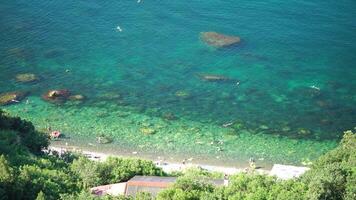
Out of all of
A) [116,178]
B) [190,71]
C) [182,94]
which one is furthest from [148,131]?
[116,178]

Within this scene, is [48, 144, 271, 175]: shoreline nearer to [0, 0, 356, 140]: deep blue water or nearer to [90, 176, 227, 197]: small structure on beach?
[0, 0, 356, 140]: deep blue water

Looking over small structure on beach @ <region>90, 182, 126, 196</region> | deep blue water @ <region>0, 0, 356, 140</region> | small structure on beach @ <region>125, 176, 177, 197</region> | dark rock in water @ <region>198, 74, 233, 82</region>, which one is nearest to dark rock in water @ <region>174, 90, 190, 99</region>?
deep blue water @ <region>0, 0, 356, 140</region>

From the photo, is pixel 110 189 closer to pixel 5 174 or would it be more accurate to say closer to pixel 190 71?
pixel 5 174

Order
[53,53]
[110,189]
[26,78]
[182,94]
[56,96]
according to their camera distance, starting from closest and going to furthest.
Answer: [110,189] < [56,96] < [182,94] < [26,78] < [53,53]

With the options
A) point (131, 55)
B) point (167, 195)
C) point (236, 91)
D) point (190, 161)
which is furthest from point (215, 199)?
point (131, 55)

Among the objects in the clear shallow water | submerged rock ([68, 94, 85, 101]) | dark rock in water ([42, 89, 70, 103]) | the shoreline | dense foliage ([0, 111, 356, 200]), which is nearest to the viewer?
dense foliage ([0, 111, 356, 200])

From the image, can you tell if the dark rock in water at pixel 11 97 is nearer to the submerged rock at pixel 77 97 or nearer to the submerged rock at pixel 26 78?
the submerged rock at pixel 26 78
